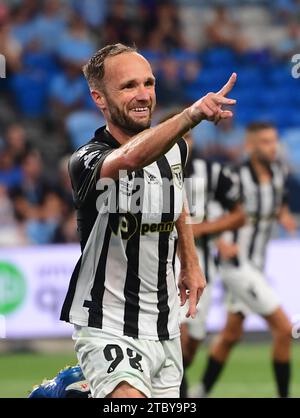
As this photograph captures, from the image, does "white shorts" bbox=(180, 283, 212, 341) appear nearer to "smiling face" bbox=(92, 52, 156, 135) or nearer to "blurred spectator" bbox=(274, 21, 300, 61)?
"smiling face" bbox=(92, 52, 156, 135)

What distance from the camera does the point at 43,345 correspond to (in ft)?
39.9

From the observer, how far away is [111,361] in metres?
4.60

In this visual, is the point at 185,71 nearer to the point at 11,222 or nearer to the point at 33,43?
the point at 33,43

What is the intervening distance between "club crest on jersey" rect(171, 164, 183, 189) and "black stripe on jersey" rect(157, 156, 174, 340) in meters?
0.02

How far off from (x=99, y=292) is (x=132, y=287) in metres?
0.14

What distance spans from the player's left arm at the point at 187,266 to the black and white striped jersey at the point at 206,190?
3117mm

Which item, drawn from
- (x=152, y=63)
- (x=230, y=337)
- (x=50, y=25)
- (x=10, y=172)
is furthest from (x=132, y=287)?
(x=50, y=25)

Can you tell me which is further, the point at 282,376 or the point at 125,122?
the point at 282,376

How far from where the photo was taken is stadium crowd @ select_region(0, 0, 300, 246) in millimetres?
14812

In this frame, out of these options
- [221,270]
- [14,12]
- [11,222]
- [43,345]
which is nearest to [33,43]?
[14,12]

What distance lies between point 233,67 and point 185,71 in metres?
0.72

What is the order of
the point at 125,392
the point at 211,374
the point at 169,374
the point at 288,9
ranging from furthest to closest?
the point at 288,9 → the point at 211,374 → the point at 169,374 → the point at 125,392

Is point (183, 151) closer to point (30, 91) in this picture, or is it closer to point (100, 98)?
point (100, 98)

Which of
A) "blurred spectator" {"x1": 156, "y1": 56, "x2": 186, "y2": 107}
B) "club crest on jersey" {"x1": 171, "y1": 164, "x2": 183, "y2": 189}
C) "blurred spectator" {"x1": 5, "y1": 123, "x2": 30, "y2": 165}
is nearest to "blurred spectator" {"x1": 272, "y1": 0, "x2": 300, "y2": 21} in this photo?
"blurred spectator" {"x1": 156, "y1": 56, "x2": 186, "y2": 107}
